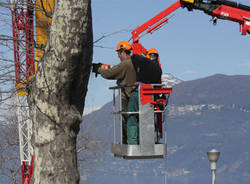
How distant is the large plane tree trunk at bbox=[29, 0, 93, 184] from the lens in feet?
26.9

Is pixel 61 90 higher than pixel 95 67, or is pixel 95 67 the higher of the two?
pixel 95 67

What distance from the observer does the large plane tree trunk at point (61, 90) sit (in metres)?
8.20

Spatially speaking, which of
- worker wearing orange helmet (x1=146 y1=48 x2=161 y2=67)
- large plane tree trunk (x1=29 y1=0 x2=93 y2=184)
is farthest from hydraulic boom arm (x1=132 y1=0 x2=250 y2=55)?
large plane tree trunk (x1=29 y1=0 x2=93 y2=184)

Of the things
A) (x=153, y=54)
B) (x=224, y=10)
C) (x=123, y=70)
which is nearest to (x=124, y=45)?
(x=123, y=70)

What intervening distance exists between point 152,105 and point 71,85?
1.53 meters

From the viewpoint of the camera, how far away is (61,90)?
8.45 m

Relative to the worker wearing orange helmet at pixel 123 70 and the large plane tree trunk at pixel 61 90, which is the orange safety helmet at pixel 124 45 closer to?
the worker wearing orange helmet at pixel 123 70

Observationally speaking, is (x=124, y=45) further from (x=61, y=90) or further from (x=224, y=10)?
(x=224, y=10)

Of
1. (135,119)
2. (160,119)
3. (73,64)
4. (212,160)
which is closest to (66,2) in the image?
(73,64)

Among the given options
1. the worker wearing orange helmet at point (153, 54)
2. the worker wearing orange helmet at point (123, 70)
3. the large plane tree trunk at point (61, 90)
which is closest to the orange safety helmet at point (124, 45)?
the worker wearing orange helmet at point (123, 70)

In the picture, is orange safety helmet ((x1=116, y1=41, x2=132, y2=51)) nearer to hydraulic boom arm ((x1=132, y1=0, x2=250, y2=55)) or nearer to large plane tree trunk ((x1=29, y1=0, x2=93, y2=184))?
large plane tree trunk ((x1=29, y1=0, x2=93, y2=184))

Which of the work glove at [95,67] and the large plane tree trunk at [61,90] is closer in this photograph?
the large plane tree trunk at [61,90]

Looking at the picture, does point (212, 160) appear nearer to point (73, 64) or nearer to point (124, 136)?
point (124, 136)

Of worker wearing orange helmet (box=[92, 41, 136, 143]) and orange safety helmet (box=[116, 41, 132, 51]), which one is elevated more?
orange safety helmet (box=[116, 41, 132, 51])
